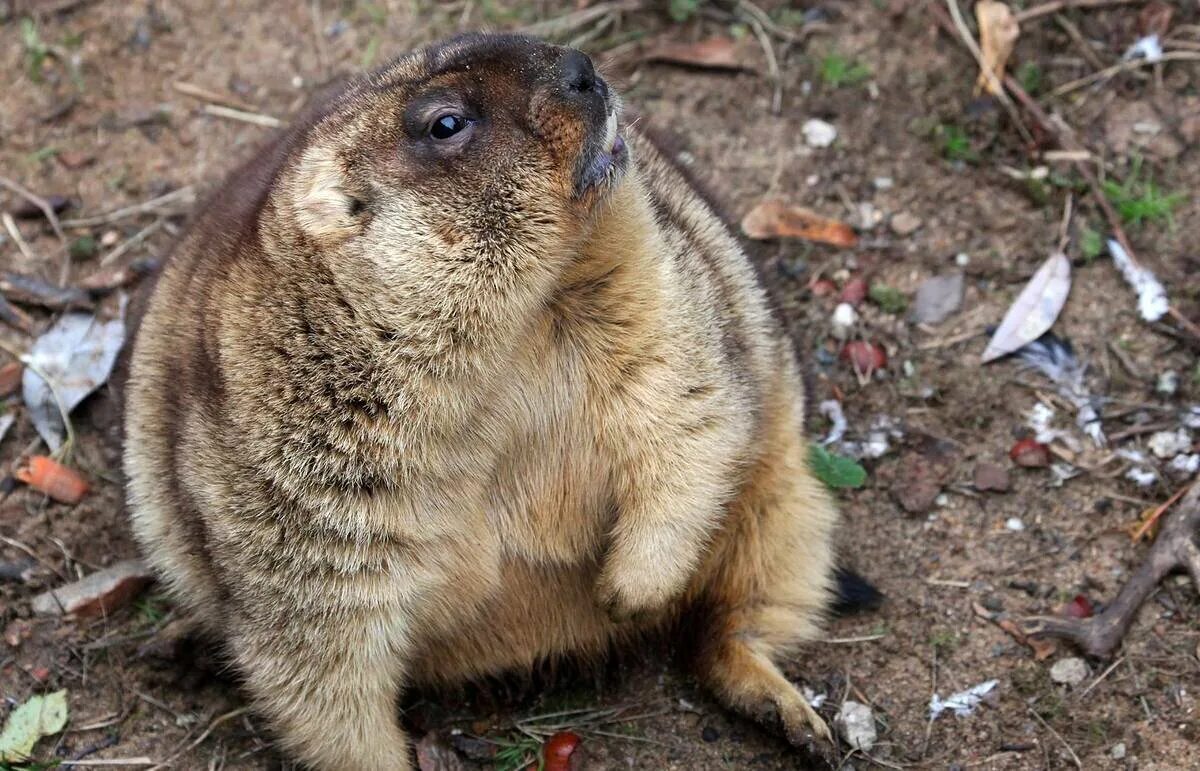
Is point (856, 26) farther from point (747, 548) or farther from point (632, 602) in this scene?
point (632, 602)

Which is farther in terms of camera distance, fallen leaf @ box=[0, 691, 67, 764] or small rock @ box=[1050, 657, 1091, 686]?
small rock @ box=[1050, 657, 1091, 686]

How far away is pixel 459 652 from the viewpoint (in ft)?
15.0

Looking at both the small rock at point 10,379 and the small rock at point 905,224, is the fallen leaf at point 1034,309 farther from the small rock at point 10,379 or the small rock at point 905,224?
the small rock at point 10,379

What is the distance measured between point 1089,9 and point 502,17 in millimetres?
3067

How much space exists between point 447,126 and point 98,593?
2.51 m

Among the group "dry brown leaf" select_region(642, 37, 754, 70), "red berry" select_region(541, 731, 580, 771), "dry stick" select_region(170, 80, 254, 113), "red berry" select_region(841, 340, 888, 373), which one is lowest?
"red berry" select_region(541, 731, 580, 771)

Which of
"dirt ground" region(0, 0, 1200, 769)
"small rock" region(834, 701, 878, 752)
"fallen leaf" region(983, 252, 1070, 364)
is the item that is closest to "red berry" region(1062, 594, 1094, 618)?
"dirt ground" region(0, 0, 1200, 769)

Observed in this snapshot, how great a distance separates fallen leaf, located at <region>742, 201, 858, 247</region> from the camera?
20.7 feet

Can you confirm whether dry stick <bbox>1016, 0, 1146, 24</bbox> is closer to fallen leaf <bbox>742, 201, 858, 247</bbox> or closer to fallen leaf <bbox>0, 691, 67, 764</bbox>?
fallen leaf <bbox>742, 201, 858, 247</bbox>

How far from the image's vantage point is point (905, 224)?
629 centimetres

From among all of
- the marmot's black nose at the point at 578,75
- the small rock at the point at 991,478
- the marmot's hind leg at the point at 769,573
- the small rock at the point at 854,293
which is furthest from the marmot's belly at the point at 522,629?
the small rock at the point at 854,293

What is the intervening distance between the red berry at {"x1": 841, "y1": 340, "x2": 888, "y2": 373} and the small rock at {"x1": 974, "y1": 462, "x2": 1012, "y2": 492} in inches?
27.4

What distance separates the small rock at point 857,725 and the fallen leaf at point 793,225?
2411mm

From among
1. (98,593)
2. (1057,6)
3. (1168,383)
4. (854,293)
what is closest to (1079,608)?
(1168,383)
